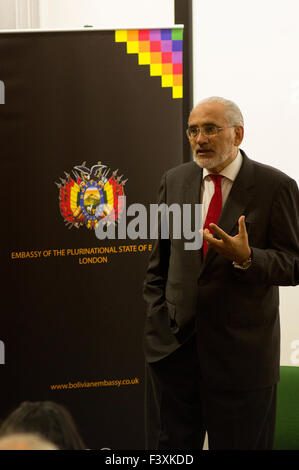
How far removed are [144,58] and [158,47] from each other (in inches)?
3.5

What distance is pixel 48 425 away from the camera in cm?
78

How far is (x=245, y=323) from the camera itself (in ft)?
6.28

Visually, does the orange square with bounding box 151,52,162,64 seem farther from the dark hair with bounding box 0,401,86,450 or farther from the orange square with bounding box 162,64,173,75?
the dark hair with bounding box 0,401,86,450

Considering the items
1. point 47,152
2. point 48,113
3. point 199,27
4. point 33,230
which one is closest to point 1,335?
point 33,230

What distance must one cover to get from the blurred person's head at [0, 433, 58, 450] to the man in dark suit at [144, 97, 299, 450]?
1.18 m

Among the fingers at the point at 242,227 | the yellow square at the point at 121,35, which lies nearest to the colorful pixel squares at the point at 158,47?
the yellow square at the point at 121,35

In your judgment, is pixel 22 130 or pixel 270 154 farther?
pixel 270 154

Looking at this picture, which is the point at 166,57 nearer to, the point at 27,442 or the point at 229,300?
the point at 229,300

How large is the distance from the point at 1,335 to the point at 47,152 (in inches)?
37.8

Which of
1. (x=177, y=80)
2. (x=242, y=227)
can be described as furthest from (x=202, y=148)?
(x=177, y=80)

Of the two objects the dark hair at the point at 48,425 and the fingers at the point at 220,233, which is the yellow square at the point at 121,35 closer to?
the fingers at the point at 220,233
